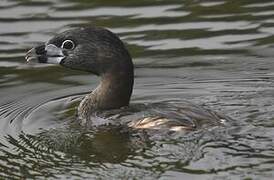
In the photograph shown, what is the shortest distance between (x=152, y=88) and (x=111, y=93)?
3.73 feet

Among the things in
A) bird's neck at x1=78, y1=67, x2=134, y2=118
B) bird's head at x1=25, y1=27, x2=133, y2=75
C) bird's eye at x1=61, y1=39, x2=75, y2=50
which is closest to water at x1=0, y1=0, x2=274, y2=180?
bird's neck at x1=78, y1=67, x2=134, y2=118

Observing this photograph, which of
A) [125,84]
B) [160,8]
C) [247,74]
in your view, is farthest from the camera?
[160,8]

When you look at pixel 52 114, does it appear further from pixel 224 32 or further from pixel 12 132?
pixel 224 32

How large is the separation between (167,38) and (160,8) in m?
1.28

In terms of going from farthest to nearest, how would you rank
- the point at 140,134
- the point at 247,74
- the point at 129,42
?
the point at 129,42
the point at 247,74
the point at 140,134

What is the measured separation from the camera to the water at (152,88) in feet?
29.6

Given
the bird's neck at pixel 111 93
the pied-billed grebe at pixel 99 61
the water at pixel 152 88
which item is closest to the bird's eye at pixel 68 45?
the pied-billed grebe at pixel 99 61

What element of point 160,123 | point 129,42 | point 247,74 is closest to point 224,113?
point 160,123

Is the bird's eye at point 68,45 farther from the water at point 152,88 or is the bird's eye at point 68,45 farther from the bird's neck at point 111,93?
the water at point 152,88

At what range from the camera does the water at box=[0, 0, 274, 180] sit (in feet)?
29.6

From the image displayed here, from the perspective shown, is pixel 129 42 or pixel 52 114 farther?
pixel 129 42

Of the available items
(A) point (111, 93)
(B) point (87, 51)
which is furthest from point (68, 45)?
(A) point (111, 93)

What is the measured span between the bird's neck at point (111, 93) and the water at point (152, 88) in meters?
0.35

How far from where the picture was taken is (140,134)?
32.8ft
